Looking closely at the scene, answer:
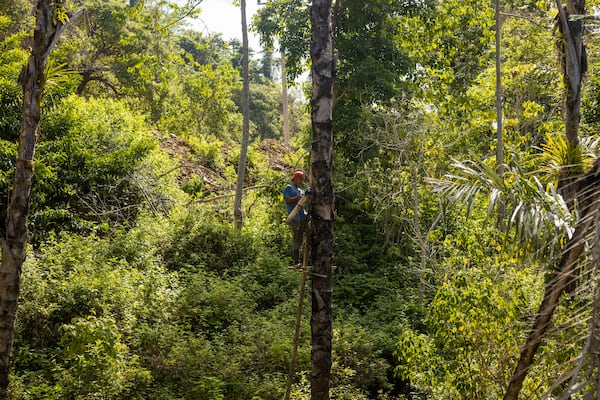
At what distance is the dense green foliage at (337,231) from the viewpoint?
Answer: 6492mm

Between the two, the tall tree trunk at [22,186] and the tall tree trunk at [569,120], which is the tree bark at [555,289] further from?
the tall tree trunk at [22,186]

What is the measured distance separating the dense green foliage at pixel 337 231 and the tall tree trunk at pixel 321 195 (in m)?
1.07

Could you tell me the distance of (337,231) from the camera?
1377 cm

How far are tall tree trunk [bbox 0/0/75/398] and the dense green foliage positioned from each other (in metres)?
0.21

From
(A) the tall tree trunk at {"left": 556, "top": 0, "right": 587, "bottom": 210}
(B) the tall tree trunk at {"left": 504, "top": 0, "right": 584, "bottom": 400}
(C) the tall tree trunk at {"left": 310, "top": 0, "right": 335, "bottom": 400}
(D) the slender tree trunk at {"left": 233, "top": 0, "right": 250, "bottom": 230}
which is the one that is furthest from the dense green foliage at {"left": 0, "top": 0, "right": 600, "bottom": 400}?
(C) the tall tree trunk at {"left": 310, "top": 0, "right": 335, "bottom": 400}

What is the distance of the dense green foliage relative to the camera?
649 centimetres

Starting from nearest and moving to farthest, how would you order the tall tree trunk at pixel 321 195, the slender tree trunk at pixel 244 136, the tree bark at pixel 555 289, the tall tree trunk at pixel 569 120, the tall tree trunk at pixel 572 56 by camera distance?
1. the tree bark at pixel 555 289
2. the tall tree trunk at pixel 569 120
3. the tall tree trunk at pixel 321 195
4. the tall tree trunk at pixel 572 56
5. the slender tree trunk at pixel 244 136

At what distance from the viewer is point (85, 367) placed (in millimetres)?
6621

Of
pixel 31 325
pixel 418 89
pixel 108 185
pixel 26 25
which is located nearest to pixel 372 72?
pixel 418 89

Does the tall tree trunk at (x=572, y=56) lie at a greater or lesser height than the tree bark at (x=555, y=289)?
greater

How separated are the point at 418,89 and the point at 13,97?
28.7ft

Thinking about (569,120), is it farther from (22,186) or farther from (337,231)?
(337,231)

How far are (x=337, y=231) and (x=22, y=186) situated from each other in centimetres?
885

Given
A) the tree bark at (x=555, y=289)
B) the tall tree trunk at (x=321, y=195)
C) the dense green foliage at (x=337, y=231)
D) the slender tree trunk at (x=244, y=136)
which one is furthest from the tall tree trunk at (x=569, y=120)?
the slender tree trunk at (x=244, y=136)
